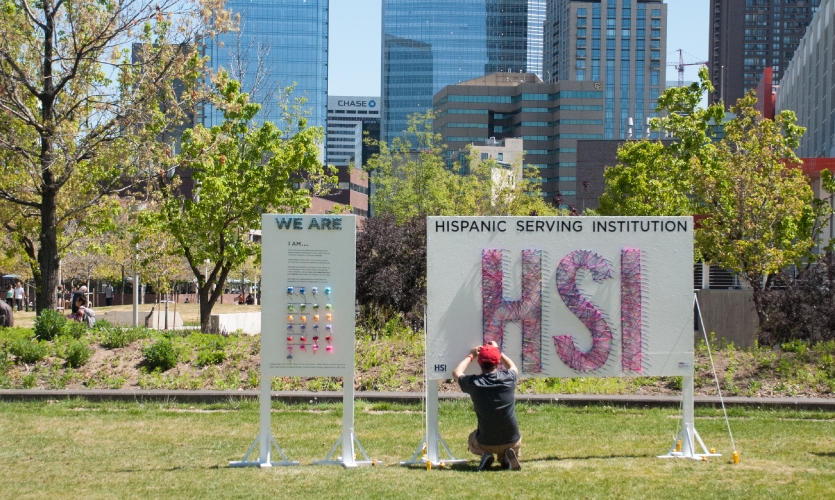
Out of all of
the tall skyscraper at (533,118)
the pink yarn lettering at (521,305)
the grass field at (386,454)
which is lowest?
the grass field at (386,454)

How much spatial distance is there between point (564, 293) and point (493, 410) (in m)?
1.68

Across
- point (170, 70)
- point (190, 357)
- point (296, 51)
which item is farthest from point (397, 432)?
point (296, 51)

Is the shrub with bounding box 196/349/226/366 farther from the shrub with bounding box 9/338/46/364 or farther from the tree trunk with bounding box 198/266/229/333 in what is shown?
the tree trunk with bounding box 198/266/229/333

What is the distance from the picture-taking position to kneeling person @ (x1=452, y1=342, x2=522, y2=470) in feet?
28.6

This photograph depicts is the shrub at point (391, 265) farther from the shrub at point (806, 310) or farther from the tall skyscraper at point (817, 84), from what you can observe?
the tall skyscraper at point (817, 84)

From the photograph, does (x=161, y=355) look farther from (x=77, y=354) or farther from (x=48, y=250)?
(x=48, y=250)

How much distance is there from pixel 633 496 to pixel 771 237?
17.5 metres

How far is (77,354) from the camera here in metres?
14.9

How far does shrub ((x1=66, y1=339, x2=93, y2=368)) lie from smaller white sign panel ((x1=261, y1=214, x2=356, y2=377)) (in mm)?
6625

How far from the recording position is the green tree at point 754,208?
23.3m

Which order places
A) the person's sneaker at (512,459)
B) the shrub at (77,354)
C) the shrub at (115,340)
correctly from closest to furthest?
the person's sneaker at (512,459), the shrub at (77,354), the shrub at (115,340)

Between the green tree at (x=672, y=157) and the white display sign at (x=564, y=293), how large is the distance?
19.3 meters

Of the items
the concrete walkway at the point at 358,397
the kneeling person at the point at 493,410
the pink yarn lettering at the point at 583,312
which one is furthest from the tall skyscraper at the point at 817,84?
the kneeling person at the point at 493,410

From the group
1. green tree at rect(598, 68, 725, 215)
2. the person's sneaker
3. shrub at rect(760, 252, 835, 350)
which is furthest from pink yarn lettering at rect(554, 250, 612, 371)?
green tree at rect(598, 68, 725, 215)
